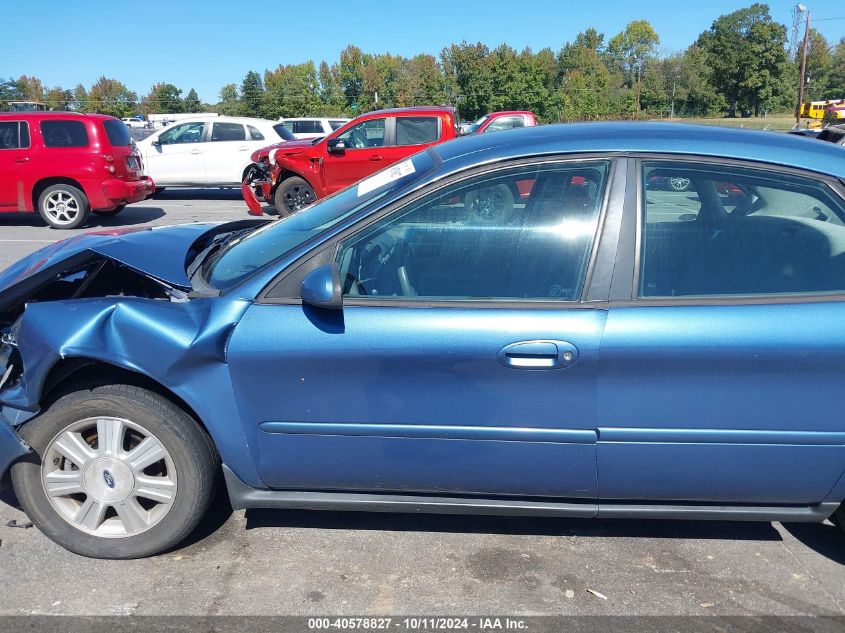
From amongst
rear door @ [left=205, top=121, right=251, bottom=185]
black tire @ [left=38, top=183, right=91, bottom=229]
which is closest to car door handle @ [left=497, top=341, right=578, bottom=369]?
black tire @ [left=38, top=183, right=91, bottom=229]

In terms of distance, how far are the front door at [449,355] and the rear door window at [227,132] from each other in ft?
45.1

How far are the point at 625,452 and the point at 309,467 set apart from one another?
1167mm

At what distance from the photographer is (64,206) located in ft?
38.7

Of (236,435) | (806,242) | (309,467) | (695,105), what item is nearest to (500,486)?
(309,467)

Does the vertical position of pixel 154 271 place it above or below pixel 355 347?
above

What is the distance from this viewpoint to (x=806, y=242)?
273 cm

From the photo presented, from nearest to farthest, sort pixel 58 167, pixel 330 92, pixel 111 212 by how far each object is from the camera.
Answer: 1. pixel 58 167
2. pixel 111 212
3. pixel 330 92

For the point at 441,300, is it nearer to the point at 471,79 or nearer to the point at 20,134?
the point at 20,134

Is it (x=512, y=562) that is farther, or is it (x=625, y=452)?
(x=512, y=562)

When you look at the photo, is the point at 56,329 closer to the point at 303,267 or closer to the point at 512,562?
the point at 303,267

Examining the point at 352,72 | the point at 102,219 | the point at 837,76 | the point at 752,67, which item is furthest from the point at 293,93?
the point at 102,219

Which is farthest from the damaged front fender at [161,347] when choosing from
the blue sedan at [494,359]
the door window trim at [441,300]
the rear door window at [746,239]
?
the rear door window at [746,239]

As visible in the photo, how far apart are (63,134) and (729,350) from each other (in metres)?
11.9

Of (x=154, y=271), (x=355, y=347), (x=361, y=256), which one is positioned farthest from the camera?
(x=154, y=271)
